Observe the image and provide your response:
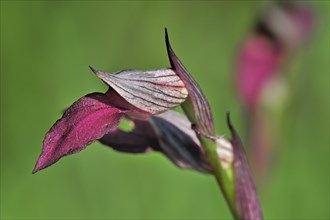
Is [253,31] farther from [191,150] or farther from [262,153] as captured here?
[191,150]

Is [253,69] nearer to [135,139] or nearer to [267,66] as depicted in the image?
[267,66]

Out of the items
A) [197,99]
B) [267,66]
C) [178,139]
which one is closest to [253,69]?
[267,66]

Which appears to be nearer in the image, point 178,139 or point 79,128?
point 79,128

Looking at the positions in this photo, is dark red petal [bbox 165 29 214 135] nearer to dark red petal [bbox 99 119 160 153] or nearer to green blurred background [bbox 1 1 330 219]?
dark red petal [bbox 99 119 160 153]

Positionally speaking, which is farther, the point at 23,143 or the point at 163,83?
the point at 23,143

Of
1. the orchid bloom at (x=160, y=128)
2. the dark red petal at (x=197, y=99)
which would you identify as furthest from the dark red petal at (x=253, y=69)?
the dark red petal at (x=197, y=99)

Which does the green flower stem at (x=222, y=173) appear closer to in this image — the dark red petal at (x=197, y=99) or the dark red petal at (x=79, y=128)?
the dark red petal at (x=197, y=99)

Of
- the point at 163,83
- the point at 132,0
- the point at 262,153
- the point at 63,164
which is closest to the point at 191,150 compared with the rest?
the point at 163,83
